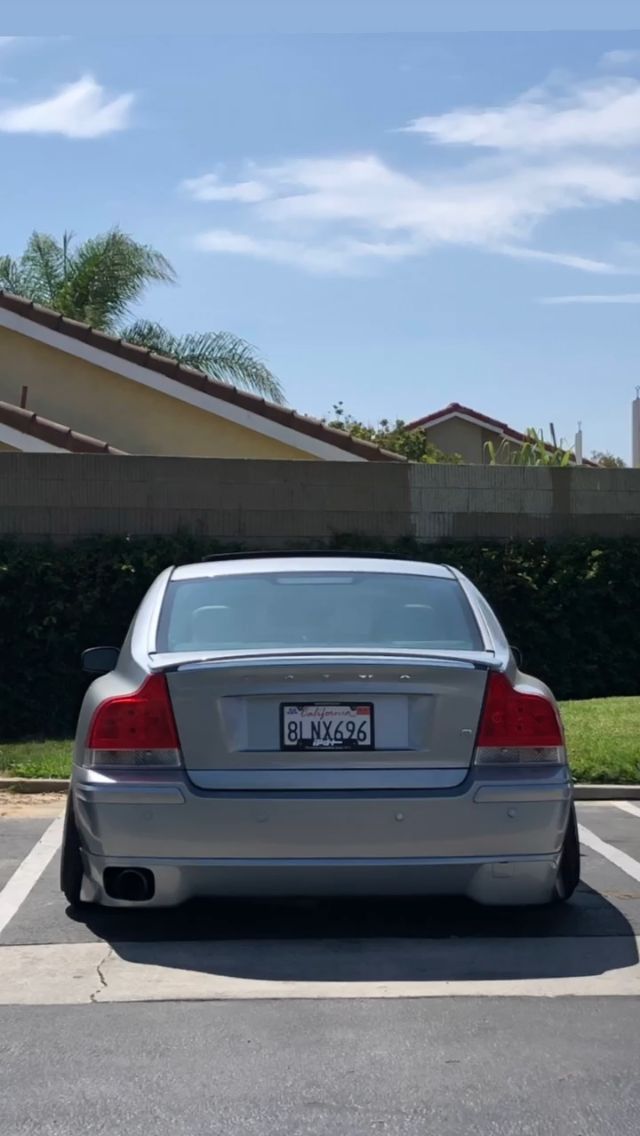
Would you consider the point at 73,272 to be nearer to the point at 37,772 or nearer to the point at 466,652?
the point at 37,772

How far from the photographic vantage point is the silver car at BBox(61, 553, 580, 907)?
550 cm

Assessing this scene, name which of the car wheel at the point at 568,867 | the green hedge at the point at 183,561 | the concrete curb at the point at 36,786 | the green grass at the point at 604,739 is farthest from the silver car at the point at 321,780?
the green hedge at the point at 183,561

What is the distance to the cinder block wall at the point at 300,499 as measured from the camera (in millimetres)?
12852

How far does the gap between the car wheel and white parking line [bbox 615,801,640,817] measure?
2996 millimetres

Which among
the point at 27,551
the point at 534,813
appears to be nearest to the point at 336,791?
the point at 534,813

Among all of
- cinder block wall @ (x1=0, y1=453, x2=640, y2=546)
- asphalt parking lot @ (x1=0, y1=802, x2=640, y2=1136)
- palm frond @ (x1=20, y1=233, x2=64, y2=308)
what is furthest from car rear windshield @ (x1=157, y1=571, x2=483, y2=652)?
palm frond @ (x1=20, y1=233, x2=64, y2=308)

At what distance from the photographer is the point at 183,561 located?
12836 mm

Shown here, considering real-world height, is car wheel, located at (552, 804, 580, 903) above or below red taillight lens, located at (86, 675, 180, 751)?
below

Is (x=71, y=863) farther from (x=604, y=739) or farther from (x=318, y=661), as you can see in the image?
(x=604, y=739)

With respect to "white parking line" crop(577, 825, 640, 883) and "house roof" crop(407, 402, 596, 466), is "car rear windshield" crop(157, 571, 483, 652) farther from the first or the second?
"house roof" crop(407, 402, 596, 466)

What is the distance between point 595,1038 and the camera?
186 inches

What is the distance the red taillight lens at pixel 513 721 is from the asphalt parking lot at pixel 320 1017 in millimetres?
808

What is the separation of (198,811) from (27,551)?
24.7 ft

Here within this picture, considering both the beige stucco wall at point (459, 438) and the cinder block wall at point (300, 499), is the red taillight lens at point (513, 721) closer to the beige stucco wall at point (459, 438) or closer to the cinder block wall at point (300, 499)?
the cinder block wall at point (300, 499)
